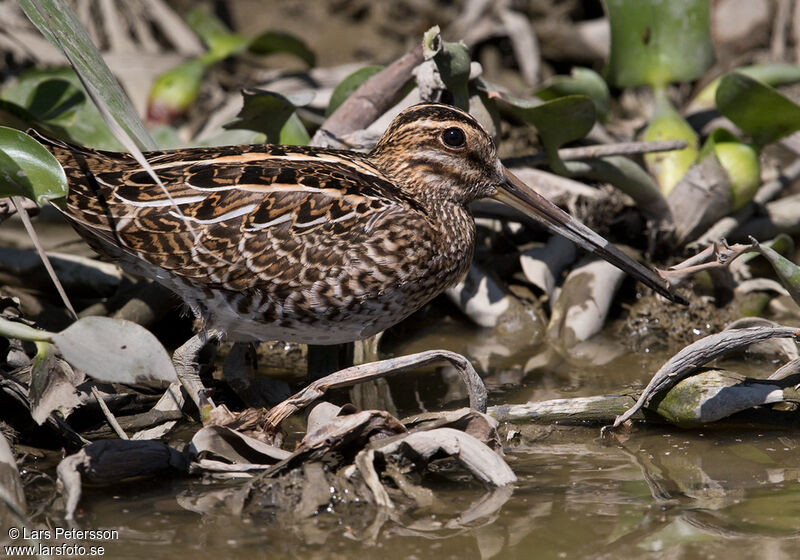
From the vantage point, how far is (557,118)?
5449 millimetres

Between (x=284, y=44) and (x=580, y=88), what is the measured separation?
250 centimetres

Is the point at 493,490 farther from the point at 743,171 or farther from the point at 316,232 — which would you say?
the point at 743,171

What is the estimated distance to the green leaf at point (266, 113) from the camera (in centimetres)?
515

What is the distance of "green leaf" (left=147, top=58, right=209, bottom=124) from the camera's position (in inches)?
293

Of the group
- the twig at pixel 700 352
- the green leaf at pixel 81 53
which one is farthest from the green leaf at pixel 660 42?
the green leaf at pixel 81 53

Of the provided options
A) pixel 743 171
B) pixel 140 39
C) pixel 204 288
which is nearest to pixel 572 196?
pixel 743 171

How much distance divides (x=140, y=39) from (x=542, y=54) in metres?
3.39

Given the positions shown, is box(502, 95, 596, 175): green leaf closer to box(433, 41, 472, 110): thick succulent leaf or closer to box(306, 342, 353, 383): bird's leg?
box(433, 41, 472, 110): thick succulent leaf

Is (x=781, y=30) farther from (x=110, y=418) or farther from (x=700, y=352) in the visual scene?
(x=110, y=418)

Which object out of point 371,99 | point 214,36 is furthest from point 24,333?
point 214,36

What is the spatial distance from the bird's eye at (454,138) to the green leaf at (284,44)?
10.5ft

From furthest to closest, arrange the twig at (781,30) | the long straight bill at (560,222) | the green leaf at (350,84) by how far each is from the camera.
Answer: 1. the twig at (781,30)
2. the green leaf at (350,84)
3. the long straight bill at (560,222)

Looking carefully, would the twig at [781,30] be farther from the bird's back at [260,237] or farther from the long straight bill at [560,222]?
the bird's back at [260,237]

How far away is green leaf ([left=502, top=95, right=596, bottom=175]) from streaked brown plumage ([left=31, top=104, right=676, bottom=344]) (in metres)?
1.15
